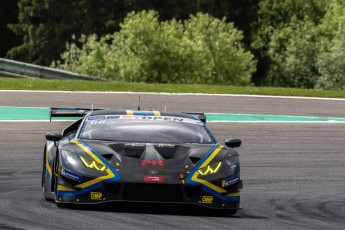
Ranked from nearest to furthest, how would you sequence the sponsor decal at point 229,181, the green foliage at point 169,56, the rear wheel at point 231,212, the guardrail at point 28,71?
the sponsor decal at point 229,181, the rear wheel at point 231,212, the guardrail at point 28,71, the green foliage at point 169,56

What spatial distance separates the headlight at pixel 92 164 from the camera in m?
11.0

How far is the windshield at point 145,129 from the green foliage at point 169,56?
32605 mm

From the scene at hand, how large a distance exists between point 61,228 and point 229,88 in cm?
1852

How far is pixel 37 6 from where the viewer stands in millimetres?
68875

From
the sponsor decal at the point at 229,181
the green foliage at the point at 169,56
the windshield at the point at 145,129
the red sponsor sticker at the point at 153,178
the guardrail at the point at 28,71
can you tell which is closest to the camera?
the red sponsor sticker at the point at 153,178

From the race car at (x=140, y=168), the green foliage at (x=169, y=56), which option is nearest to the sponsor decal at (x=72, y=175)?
the race car at (x=140, y=168)

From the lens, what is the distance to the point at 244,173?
15.5 meters

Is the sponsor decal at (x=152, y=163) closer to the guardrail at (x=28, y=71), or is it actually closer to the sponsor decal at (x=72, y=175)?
→ the sponsor decal at (x=72, y=175)

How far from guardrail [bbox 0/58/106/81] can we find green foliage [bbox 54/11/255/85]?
1240 centimetres

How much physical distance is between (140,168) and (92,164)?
0.46 meters

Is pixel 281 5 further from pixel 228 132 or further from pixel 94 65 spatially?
pixel 228 132

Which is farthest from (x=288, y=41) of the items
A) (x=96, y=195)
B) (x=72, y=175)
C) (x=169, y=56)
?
(x=96, y=195)

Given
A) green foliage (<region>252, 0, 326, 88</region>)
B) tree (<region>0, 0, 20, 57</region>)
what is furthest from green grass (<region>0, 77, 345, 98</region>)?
tree (<region>0, 0, 20, 57</region>)

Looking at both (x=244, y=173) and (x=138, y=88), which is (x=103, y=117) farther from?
(x=138, y=88)
